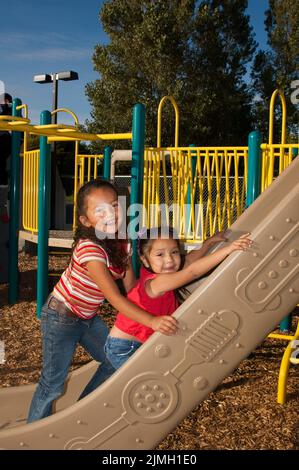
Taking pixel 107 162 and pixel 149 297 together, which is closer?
pixel 149 297

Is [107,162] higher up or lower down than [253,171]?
higher up

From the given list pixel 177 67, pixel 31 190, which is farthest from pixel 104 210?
pixel 177 67

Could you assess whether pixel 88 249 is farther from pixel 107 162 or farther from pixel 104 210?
pixel 107 162

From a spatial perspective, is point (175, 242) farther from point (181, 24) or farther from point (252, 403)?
point (181, 24)

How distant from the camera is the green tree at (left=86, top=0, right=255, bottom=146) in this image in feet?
69.1

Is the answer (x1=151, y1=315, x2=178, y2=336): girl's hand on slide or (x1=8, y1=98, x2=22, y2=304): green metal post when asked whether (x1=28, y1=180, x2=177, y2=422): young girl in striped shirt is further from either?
(x1=8, y1=98, x2=22, y2=304): green metal post

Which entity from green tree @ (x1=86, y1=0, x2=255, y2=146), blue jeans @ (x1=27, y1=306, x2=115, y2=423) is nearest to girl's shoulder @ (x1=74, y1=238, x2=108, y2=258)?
blue jeans @ (x1=27, y1=306, x2=115, y2=423)

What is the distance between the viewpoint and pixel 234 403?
3.15m

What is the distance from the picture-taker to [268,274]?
193cm

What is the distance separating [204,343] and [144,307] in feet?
1.08

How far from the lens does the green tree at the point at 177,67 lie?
69.1ft

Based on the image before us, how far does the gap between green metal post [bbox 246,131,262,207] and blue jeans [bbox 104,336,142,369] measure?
2105 mm

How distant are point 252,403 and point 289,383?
1.60 ft
